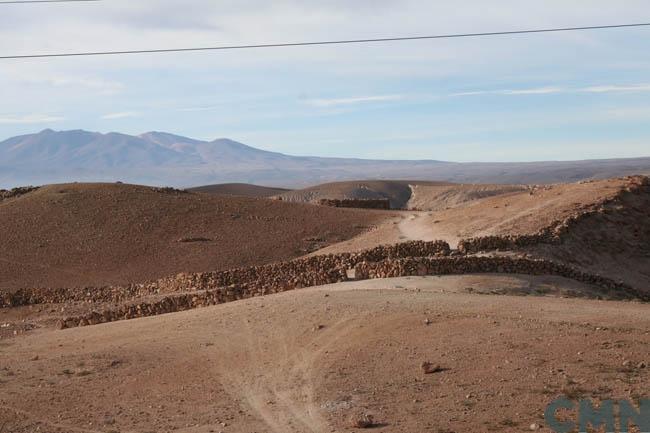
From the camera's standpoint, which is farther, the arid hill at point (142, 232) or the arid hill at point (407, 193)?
the arid hill at point (407, 193)

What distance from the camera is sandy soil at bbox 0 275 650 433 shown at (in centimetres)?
1046

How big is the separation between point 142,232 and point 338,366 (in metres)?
24.4

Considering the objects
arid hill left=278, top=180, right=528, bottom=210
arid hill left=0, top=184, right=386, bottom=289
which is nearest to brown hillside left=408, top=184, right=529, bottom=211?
arid hill left=278, top=180, right=528, bottom=210

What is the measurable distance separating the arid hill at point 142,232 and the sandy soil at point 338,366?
1539cm

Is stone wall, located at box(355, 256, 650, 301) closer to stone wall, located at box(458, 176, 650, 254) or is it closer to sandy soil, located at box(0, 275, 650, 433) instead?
stone wall, located at box(458, 176, 650, 254)

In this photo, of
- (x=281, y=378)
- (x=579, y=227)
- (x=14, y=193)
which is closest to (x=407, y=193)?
(x=14, y=193)

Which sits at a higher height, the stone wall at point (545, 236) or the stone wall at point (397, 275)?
the stone wall at point (545, 236)

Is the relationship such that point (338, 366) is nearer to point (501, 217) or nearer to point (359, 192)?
point (501, 217)

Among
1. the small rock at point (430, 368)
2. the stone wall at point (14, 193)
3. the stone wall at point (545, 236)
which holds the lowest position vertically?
the small rock at point (430, 368)

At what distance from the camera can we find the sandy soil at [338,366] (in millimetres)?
10461

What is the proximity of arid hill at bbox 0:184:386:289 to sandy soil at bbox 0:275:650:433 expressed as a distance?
1539 cm

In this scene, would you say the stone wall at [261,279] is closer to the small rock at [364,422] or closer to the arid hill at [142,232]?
the arid hill at [142,232]

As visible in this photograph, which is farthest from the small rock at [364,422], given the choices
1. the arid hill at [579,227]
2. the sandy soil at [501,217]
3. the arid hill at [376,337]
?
the sandy soil at [501,217]

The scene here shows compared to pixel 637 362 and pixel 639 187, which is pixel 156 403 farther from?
pixel 639 187
